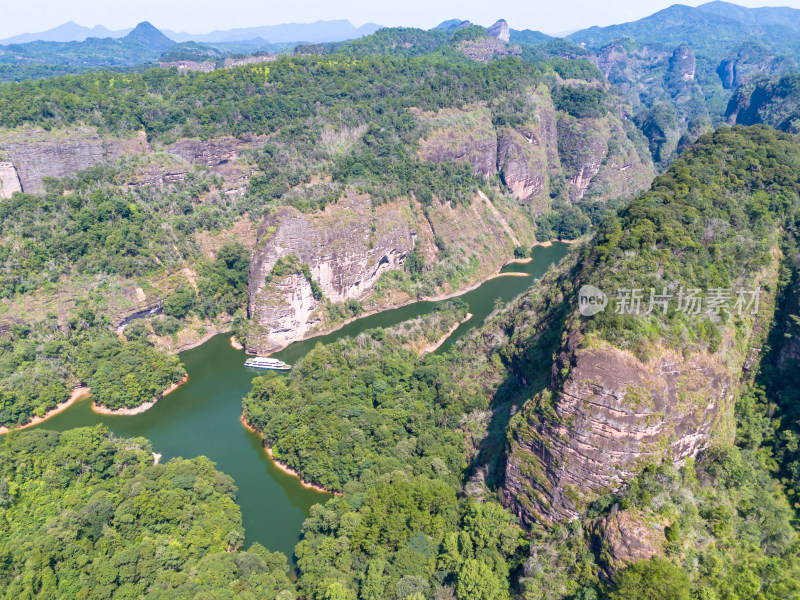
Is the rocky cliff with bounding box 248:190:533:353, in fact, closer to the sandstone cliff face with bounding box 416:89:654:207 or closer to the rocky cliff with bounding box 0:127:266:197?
the sandstone cliff face with bounding box 416:89:654:207

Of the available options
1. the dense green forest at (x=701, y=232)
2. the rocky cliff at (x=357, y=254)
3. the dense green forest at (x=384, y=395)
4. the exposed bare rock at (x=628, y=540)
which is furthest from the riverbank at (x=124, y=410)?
the exposed bare rock at (x=628, y=540)

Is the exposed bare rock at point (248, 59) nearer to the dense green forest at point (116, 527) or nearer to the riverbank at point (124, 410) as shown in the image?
the riverbank at point (124, 410)

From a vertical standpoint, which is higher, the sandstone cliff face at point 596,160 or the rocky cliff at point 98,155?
the rocky cliff at point 98,155

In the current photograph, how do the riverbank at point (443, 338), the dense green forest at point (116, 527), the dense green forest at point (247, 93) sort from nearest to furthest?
the dense green forest at point (116, 527)
the riverbank at point (443, 338)
the dense green forest at point (247, 93)

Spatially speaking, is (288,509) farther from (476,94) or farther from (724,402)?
(476,94)

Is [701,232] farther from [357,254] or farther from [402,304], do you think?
[357,254]


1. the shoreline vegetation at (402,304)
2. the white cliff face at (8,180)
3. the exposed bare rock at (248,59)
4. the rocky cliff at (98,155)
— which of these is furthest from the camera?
the exposed bare rock at (248,59)

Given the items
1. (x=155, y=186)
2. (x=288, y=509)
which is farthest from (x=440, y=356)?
(x=155, y=186)
